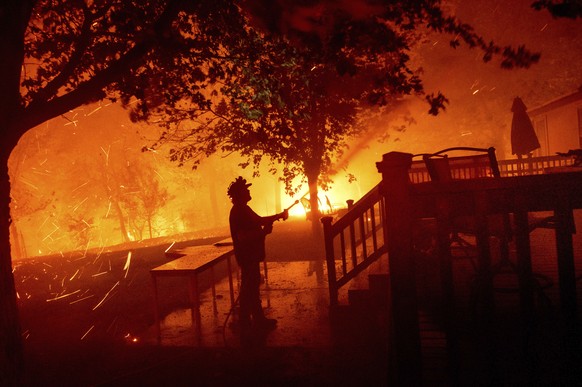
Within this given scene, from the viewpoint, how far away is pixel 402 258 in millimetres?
2834

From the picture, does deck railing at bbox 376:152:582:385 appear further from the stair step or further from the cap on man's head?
the cap on man's head

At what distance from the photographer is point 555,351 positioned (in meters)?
3.31

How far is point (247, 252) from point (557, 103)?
50.0ft

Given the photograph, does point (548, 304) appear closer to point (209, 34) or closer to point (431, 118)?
point (209, 34)

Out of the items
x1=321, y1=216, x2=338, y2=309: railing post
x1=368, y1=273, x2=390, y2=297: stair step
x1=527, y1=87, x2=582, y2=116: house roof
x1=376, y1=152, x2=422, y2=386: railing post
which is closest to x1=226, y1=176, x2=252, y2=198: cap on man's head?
x1=321, y1=216, x2=338, y2=309: railing post

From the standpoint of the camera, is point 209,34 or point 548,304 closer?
point 548,304

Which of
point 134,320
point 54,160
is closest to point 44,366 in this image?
point 134,320

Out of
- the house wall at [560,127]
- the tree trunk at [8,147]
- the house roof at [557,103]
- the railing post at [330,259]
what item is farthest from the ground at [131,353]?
the house wall at [560,127]

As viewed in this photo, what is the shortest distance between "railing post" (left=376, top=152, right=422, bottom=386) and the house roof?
532 inches

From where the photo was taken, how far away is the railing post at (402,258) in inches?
110

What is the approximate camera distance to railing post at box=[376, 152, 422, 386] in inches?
110

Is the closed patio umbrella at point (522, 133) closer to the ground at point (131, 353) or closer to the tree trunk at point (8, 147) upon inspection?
the ground at point (131, 353)

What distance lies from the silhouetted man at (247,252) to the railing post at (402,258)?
134 inches

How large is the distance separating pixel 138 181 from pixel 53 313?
2760cm
